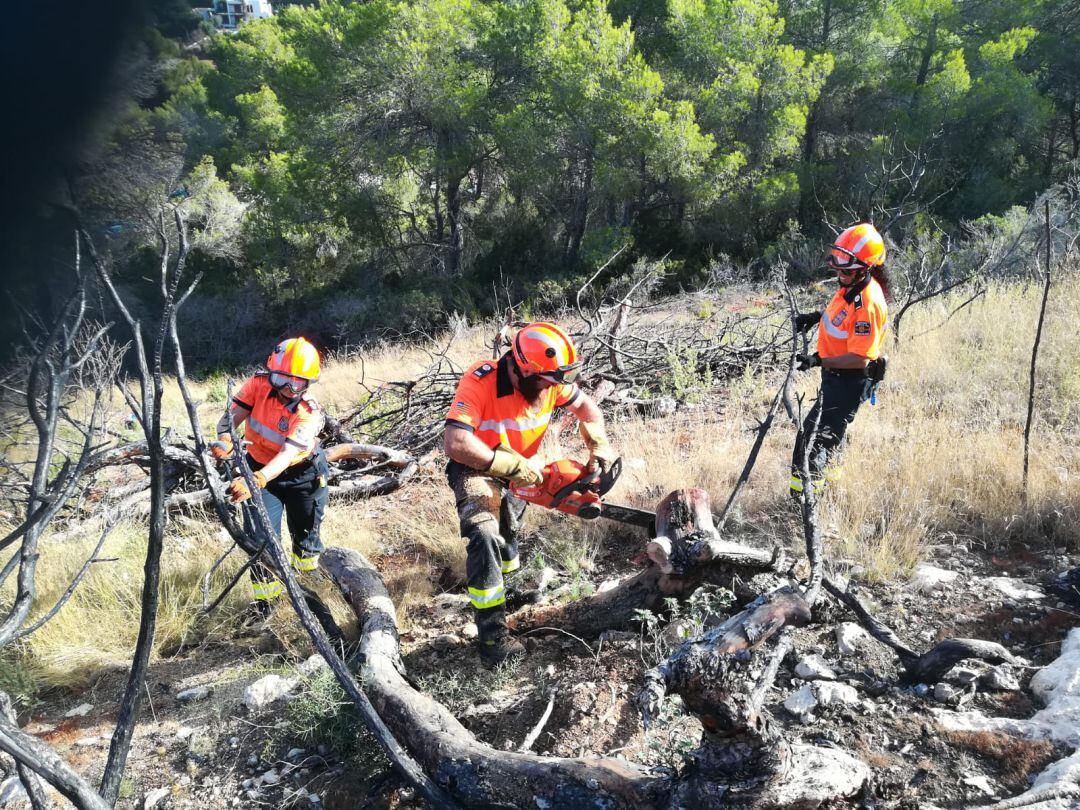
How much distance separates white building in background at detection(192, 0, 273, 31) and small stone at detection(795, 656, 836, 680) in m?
3.06

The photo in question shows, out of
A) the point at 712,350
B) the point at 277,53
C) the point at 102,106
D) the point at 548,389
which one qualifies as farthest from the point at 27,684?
the point at 277,53

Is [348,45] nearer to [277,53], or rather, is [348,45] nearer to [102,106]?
[277,53]

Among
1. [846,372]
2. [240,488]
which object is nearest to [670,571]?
[240,488]

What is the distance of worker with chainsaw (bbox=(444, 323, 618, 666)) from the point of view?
11.4ft

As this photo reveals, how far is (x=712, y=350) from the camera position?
25.1 ft

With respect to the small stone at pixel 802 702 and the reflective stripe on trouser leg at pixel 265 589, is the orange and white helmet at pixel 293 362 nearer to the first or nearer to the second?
the reflective stripe on trouser leg at pixel 265 589

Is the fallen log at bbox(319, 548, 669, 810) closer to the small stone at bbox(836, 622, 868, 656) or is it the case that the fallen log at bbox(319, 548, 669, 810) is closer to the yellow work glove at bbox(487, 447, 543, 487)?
the yellow work glove at bbox(487, 447, 543, 487)

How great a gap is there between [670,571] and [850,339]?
227 centimetres

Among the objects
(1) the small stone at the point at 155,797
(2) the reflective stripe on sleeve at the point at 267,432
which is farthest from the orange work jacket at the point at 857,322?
(1) the small stone at the point at 155,797

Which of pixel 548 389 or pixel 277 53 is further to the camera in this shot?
pixel 277 53

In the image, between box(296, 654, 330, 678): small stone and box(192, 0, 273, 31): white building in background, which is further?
box(296, 654, 330, 678): small stone

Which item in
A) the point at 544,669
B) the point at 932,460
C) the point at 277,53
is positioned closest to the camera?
the point at 544,669

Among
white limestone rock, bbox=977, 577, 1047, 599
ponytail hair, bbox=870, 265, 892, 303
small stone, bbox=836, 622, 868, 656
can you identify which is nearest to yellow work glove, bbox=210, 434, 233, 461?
small stone, bbox=836, 622, 868, 656

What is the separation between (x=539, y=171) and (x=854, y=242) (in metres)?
13.3
